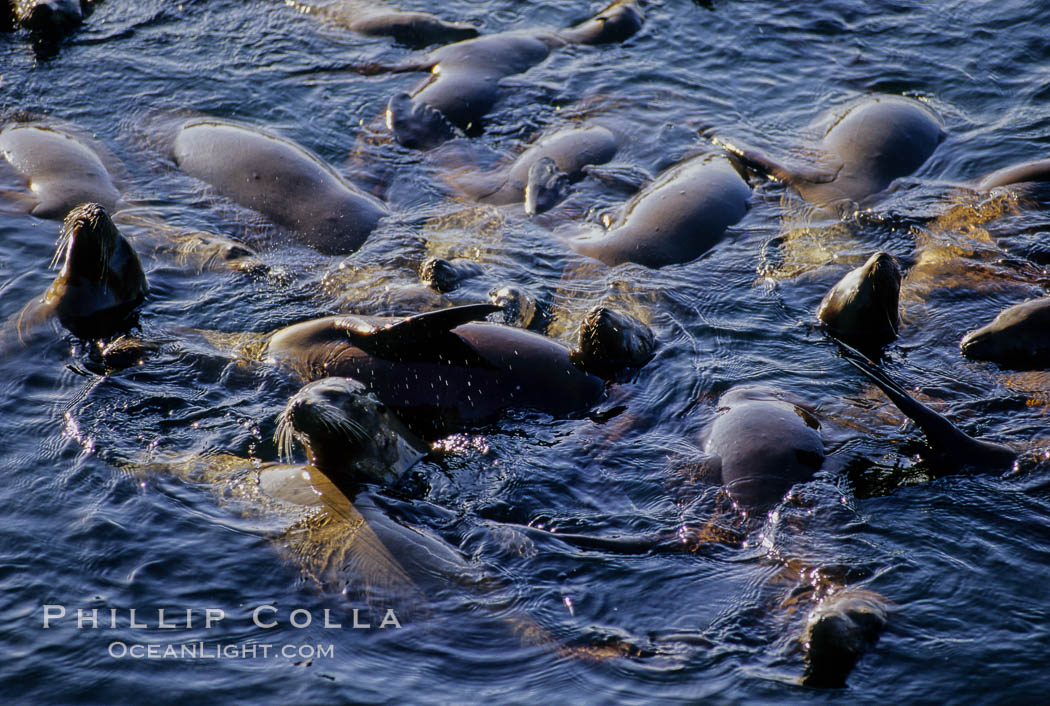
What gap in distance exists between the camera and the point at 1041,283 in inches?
275

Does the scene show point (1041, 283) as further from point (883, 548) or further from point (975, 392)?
point (883, 548)

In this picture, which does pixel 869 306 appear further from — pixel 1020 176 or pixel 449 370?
pixel 449 370

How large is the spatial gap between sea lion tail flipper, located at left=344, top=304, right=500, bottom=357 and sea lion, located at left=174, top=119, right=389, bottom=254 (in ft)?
5.58

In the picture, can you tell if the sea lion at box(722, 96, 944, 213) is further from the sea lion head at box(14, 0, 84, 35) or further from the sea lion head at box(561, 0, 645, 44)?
the sea lion head at box(14, 0, 84, 35)

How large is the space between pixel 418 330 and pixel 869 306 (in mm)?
2647

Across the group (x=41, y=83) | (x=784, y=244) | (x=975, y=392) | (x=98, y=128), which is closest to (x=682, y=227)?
(x=784, y=244)

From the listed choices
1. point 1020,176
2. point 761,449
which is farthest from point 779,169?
point 761,449

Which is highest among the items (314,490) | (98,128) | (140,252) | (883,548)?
(98,128)

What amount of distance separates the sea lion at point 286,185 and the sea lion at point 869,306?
3111mm

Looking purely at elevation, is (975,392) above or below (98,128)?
below

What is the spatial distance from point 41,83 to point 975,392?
25.8 ft

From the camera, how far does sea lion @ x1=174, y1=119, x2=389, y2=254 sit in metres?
7.54

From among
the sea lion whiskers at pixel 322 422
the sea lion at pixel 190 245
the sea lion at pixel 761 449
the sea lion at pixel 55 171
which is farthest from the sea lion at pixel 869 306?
the sea lion at pixel 55 171

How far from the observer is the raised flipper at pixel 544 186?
8047mm
